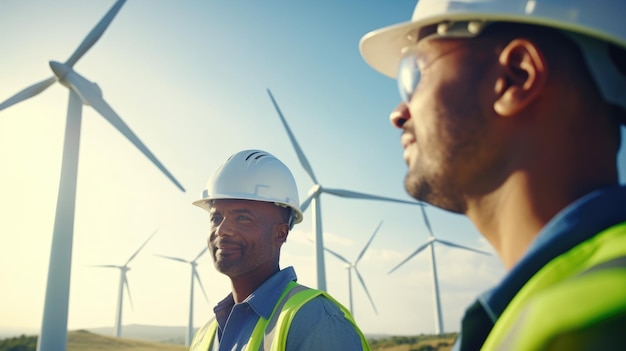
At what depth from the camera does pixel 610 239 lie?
136 centimetres

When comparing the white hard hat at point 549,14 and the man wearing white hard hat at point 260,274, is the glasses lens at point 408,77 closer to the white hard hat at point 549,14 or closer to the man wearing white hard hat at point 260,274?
the white hard hat at point 549,14

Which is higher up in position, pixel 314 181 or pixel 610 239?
pixel 610 239

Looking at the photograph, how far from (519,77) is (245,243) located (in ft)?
16.9

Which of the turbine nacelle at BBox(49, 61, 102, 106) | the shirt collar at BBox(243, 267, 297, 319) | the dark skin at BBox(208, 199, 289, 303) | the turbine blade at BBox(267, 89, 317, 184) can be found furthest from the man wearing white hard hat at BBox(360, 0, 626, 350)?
the turbine blade at BBox(267, 89, 317, 184)

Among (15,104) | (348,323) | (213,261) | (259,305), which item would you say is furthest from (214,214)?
(15,104)

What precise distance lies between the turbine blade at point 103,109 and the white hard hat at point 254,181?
1161 centimetres

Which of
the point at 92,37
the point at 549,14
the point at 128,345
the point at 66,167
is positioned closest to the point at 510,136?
the point at 549,14

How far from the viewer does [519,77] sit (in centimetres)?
213

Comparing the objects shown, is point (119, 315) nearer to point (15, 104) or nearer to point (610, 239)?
point (15, 104)

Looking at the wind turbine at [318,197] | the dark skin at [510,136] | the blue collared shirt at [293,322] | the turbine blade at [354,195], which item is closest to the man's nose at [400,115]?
the dark skin at [510,136]

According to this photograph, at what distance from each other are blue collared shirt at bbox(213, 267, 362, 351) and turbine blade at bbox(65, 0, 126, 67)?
63.7 ft

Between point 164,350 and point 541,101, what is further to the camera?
point 164,350

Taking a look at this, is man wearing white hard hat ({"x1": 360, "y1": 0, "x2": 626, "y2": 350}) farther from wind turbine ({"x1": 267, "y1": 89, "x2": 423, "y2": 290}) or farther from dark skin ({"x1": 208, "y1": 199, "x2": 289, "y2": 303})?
wind turbine ({"x1": 267, "y1": 89, "x2": 423, "y2": 290})

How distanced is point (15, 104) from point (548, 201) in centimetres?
2238
